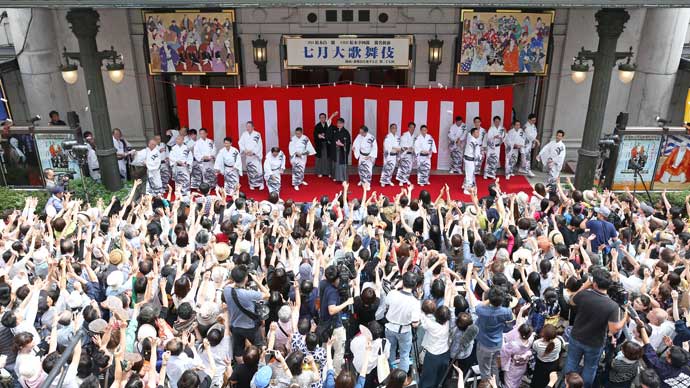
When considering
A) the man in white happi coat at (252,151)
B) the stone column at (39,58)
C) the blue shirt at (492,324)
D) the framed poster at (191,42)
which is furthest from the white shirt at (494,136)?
the stone column at (39,58)

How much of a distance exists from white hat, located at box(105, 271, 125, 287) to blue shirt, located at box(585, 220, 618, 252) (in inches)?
244

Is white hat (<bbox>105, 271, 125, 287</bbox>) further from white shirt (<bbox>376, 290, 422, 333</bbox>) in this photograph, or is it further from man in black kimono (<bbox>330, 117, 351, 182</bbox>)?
man in black kimono (<bbox>330, 117, 351, 182</bbox>)

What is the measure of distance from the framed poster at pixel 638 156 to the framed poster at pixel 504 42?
3003mm

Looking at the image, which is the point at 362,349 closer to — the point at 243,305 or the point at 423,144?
the point at 243,305

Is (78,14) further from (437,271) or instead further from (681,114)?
(681,114)

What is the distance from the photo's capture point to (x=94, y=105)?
471 inches

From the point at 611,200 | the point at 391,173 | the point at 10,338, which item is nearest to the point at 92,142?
the point at 391,173

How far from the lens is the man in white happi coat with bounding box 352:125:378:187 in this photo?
12828 mm

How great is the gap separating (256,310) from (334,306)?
2.75 ft

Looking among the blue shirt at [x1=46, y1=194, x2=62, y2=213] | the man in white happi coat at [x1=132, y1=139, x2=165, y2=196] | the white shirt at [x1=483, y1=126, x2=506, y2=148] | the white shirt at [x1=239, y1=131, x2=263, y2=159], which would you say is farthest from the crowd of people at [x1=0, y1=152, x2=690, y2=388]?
the white shirt at [x1=483, y1=126, x2=506, y2=148]

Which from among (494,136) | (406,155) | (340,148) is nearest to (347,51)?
(340,148)

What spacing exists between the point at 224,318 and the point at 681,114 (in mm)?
13447

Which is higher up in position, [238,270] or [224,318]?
[238,270]

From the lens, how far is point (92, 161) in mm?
12695
